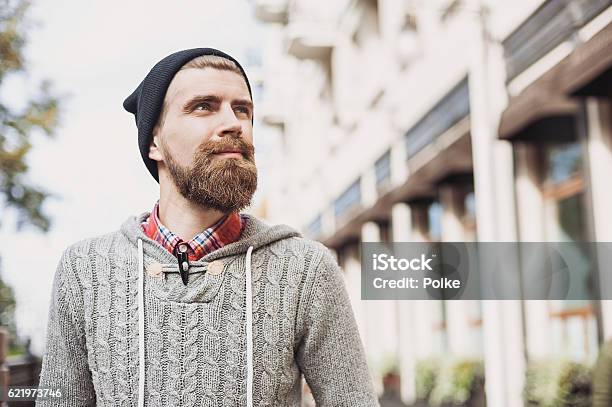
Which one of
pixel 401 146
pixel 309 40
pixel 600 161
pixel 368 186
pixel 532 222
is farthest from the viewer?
pixel 309 40

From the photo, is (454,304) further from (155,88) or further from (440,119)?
(155,88)

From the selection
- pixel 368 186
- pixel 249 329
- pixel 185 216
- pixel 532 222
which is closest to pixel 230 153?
pixel 185 216

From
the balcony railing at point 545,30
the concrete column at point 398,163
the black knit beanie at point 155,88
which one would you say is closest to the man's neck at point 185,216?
the black knit beanie at point 155,88

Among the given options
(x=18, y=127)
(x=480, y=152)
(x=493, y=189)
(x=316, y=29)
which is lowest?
(x=18, y=127)

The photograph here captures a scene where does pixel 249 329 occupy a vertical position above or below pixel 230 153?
below

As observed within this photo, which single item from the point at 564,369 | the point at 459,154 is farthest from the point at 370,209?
the point at 564,369

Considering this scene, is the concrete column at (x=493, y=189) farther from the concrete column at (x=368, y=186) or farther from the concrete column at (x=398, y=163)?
the concrete column at (x=368, y=186)

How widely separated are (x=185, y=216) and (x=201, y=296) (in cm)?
15

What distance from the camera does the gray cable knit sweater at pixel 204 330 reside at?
155cm

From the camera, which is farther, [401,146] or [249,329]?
[401,146]

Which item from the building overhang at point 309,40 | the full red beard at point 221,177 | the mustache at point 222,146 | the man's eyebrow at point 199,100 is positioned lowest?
the full red beard at point 221,177

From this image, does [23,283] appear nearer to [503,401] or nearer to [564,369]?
[564,369]

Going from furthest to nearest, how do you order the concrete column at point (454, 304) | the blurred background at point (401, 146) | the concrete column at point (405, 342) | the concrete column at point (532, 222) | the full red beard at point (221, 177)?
1. the concrete column at point (405, 342)
2. the concrete column at point (454, 304)
3. the concrete column at point (532, 222)
4. the blurred background at point (401, 146)
5. the full red beard at point (221, 177)

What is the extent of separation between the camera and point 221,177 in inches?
59.9
